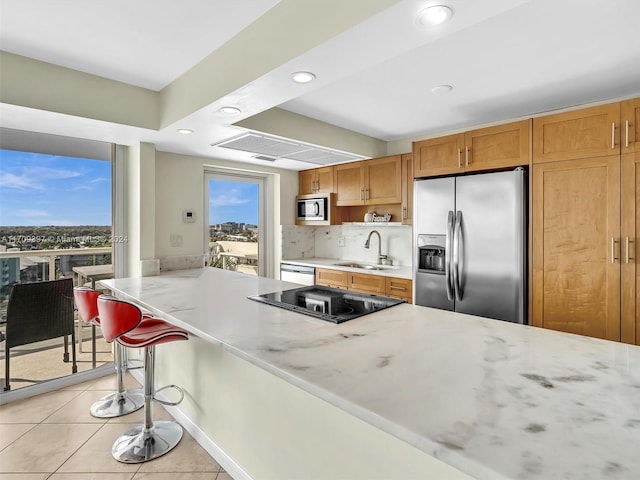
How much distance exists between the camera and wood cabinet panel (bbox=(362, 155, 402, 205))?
12.0 feet

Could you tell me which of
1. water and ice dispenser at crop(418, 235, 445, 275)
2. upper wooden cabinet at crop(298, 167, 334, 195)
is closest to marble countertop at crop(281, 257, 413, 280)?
water and ice dispenser at crop(418, 235, 445, 275)

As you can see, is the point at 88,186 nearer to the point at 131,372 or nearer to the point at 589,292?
the point at 131,372

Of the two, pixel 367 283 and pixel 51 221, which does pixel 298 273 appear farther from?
pixel 51 221

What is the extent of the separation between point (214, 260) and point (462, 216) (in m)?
2.67

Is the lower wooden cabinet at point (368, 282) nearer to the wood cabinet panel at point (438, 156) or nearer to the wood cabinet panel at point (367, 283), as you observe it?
the wood cabinet panel at point (367, 283)

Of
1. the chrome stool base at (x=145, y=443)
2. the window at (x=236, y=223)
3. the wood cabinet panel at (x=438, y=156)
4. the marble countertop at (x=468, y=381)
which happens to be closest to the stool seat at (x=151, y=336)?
the marble countertop at (x=468, y=381)

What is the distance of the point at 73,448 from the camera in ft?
6.89

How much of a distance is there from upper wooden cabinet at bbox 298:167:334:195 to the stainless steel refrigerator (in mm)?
1418

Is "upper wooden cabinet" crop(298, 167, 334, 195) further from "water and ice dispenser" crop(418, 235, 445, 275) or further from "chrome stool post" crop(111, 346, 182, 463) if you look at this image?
"chrome stool post" crop(111, 346, 182, 463)

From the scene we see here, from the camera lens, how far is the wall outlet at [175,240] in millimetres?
3379

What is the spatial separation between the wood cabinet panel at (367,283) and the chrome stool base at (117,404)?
2.18m

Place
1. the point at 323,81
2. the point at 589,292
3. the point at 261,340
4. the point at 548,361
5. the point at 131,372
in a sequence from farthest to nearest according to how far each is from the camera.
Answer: the point at 131,372, the point at 589,292, the point at 323,81, the point at 261,340, the point at 548,361

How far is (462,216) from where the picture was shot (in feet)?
9.14

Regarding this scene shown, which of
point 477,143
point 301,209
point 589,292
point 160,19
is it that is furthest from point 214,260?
point 589,292
